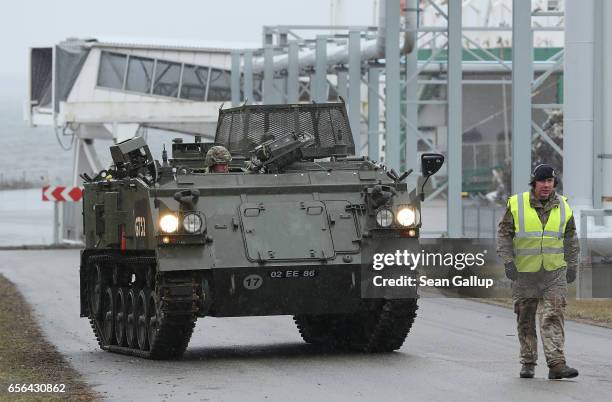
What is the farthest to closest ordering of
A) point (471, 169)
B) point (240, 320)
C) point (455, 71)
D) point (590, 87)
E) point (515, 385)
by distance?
point (471, 169), point (455, 71), point (590, 87), point (240, 320), point (515, 385)

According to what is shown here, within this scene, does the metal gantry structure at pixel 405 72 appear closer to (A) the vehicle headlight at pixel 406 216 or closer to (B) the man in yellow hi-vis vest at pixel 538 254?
(A) the vehicle headlight at pixel 406 216

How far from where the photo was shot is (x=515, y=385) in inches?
554

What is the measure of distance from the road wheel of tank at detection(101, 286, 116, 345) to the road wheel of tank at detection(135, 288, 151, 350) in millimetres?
1163

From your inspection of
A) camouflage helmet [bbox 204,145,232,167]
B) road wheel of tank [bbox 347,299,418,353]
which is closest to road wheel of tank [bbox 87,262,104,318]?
camouflage helmet [bbox 204,145,232,167]

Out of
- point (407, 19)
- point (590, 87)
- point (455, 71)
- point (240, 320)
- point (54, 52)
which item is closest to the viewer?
A: point (240, 320)

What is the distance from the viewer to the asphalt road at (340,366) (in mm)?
13703

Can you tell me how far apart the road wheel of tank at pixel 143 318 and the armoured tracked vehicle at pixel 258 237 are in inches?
0.8

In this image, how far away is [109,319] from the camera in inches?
752

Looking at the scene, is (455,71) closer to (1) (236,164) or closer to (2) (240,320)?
(2) (240,320)

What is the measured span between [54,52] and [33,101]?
122 inches

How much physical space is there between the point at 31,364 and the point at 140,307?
4.65 feet

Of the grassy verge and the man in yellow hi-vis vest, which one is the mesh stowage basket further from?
the man in yellow hi-vis vest

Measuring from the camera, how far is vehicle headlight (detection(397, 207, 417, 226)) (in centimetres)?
1678

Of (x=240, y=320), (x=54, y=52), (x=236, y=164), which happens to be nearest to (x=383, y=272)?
(x=236, y=164)
